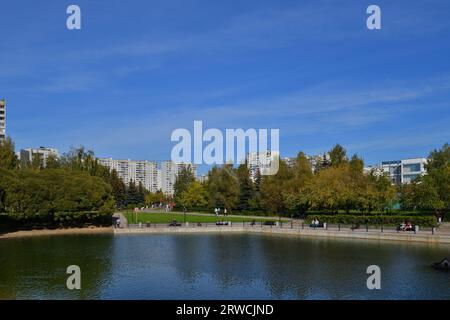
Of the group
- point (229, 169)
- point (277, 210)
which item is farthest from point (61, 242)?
point (229, 169)

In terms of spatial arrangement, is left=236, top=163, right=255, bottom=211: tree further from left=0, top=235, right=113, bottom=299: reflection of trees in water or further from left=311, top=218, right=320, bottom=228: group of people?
left=0, top=235, right=113, bottom=299: reflection of trees in water

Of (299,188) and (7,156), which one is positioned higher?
(7,156)

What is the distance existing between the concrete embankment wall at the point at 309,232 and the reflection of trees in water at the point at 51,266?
850 centimetres

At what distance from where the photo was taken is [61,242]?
4394 centimetres

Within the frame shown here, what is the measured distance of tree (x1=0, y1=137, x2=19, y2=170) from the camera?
228 feet

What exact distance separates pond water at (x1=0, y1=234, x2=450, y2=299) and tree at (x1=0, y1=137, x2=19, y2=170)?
29120mm

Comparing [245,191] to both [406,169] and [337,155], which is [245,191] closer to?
[337,155]

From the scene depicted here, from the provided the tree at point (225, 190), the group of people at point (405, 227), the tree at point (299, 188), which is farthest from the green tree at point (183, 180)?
the group of people at point (405, 227)

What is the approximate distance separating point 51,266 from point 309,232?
27.5m

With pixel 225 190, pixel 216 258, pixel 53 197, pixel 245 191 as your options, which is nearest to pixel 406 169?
pixel 245 191

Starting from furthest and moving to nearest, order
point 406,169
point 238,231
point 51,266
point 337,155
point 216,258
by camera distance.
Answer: point 406,169 < point 337,155 < point 238,231 < point 216,258 < point 51,266

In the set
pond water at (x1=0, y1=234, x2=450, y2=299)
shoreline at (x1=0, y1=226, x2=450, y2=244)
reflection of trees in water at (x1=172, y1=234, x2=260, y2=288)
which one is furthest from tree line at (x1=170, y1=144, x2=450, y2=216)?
reflection of trees in water at (x1=172, y1=234, x2=260, y2=288)

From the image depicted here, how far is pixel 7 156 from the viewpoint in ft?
232
